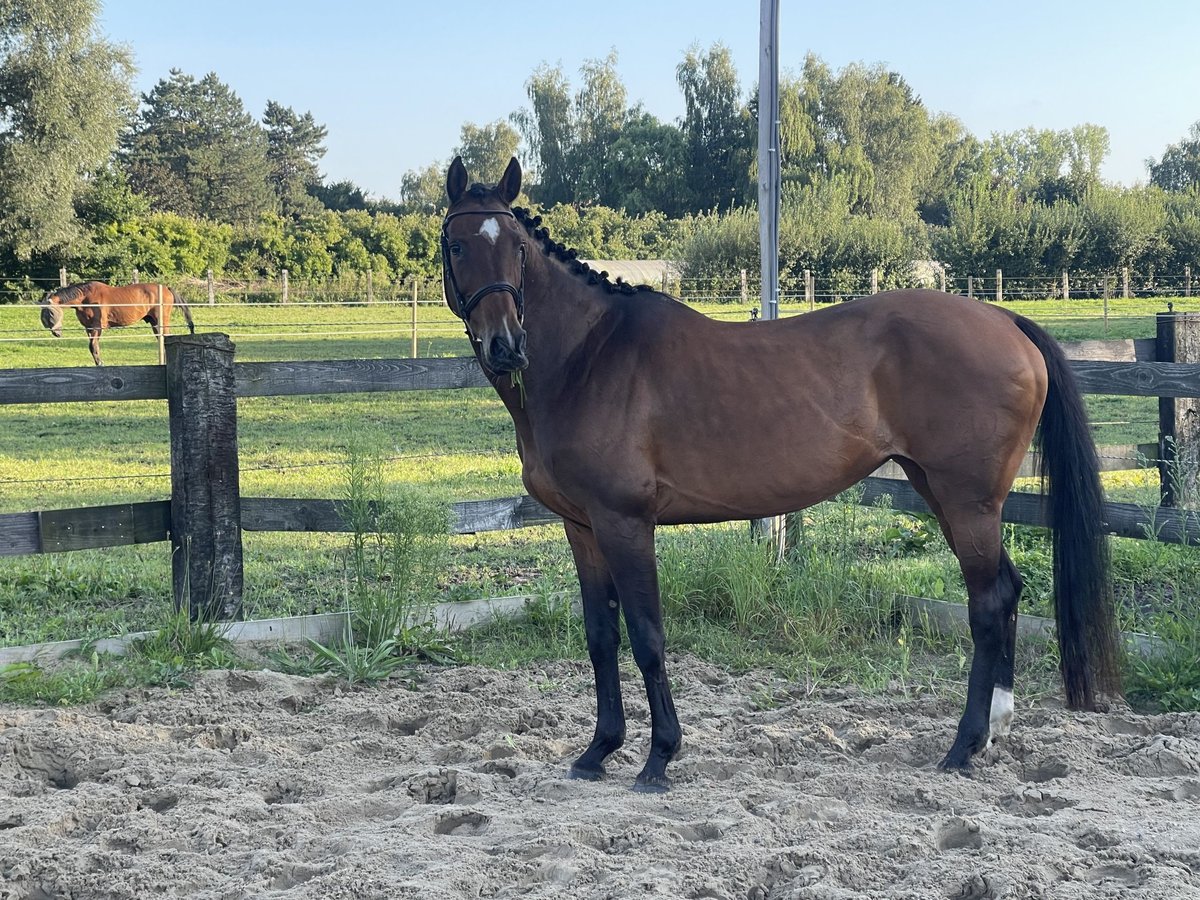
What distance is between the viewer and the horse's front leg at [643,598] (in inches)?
136

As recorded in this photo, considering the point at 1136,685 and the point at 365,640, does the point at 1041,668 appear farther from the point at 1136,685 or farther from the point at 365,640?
the point at 365,640

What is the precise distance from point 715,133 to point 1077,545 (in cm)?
5315

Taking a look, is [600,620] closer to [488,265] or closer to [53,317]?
[488,265]

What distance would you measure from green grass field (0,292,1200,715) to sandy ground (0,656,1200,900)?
0.83 m

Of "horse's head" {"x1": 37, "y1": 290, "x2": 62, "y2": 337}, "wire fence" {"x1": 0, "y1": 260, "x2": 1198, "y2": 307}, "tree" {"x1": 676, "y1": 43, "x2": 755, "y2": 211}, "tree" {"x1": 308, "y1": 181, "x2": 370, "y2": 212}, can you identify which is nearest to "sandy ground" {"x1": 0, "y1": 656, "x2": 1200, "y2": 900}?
"horse's head" {"x1": 37, "y1": 290, "x2": 62, "y2": 337}

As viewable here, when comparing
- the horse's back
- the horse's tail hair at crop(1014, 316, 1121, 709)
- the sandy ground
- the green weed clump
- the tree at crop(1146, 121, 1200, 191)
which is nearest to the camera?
the sandy ground

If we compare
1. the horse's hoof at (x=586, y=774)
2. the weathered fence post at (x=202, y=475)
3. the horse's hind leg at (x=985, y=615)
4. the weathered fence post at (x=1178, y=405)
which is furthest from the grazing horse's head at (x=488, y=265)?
the weathered fence post at (x=1178, y=405)

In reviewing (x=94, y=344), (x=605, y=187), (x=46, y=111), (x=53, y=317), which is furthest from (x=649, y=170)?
(x=94, y=344)

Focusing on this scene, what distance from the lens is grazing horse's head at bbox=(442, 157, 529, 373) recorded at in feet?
10.8

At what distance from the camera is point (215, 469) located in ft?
16.1

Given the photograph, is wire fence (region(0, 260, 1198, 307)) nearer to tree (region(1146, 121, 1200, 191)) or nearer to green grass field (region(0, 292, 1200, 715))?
green grass field (region(0, 292, 1200, 715))

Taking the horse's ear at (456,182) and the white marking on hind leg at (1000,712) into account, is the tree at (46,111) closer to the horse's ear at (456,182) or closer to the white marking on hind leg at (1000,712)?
the horse's ear at (456,182)

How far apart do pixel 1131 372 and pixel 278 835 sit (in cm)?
409

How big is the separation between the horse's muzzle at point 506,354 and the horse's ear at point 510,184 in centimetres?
57
